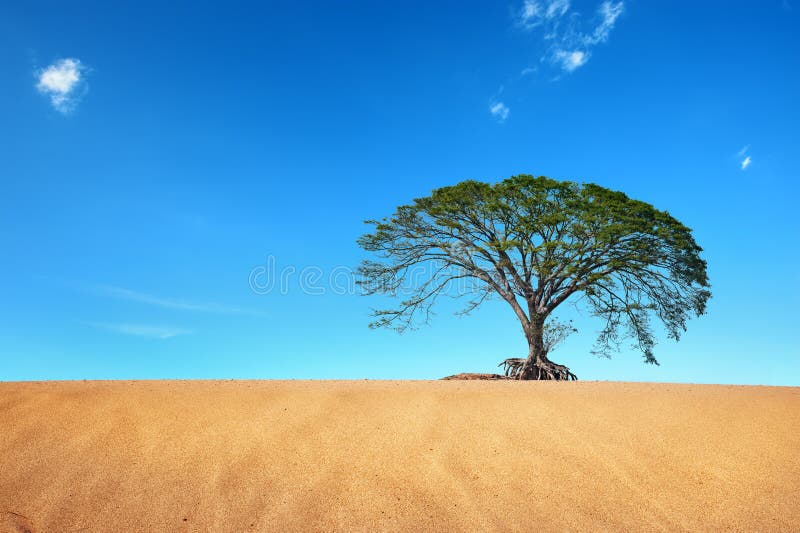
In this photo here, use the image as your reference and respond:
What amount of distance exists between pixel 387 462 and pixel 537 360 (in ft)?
45.5

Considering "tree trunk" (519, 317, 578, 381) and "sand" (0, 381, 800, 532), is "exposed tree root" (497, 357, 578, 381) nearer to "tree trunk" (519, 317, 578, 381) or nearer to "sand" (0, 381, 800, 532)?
"tree trunk" (519, 317, 578, 381)

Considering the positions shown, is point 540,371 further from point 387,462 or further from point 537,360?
point 387,462

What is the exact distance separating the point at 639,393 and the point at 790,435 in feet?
7.53

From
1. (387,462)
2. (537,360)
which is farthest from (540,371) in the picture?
(387,462)

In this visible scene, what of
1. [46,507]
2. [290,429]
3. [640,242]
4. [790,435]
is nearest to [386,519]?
[290,429]

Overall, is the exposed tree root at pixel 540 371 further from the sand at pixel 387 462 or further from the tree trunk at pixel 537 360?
the sand at pixel 387 462

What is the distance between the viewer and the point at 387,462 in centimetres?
599

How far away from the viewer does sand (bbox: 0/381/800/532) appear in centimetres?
521

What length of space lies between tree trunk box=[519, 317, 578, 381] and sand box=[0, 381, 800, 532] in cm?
1005

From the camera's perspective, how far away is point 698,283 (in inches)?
738

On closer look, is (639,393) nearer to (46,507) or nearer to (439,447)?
(439,447)

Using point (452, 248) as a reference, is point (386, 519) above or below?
below

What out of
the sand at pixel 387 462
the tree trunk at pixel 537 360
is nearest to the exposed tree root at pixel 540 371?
the tree trunk at pixel 537 360

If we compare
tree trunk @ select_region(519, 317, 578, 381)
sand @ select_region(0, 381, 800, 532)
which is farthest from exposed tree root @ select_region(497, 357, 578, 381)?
sand @ select_region(0, 381, 800, 532)
